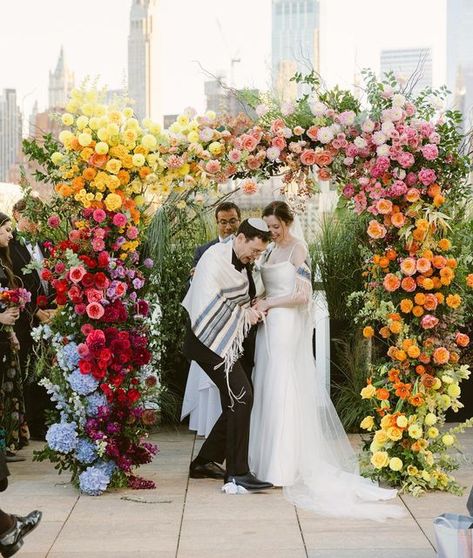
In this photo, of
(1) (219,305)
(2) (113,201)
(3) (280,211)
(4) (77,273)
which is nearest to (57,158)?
(2) (113,201)

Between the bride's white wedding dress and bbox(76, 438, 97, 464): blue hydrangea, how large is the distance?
3.29 ft

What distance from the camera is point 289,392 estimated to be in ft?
19.1

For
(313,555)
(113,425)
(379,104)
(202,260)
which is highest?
(379,104)

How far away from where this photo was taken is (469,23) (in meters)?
104

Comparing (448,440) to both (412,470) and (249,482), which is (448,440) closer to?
(412,470)

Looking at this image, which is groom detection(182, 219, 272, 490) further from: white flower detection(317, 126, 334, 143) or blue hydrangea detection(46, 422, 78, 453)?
blue hydrangea detection(46, 422, 78, 453)

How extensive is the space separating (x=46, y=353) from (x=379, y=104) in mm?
2479

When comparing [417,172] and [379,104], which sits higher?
[379,104]

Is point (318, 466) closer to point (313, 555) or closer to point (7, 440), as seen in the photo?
point (313, 555)

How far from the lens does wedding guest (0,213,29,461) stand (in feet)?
20.2

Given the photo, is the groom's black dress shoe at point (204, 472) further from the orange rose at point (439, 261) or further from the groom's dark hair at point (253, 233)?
the orange rose at point (439, 261)

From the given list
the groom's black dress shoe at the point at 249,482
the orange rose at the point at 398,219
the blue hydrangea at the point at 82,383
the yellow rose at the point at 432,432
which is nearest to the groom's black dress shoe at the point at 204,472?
the groom's black dress shoe at the point at 249,482

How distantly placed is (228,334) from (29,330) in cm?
188

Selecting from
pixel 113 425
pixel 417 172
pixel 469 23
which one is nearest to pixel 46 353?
pixel 113 425
